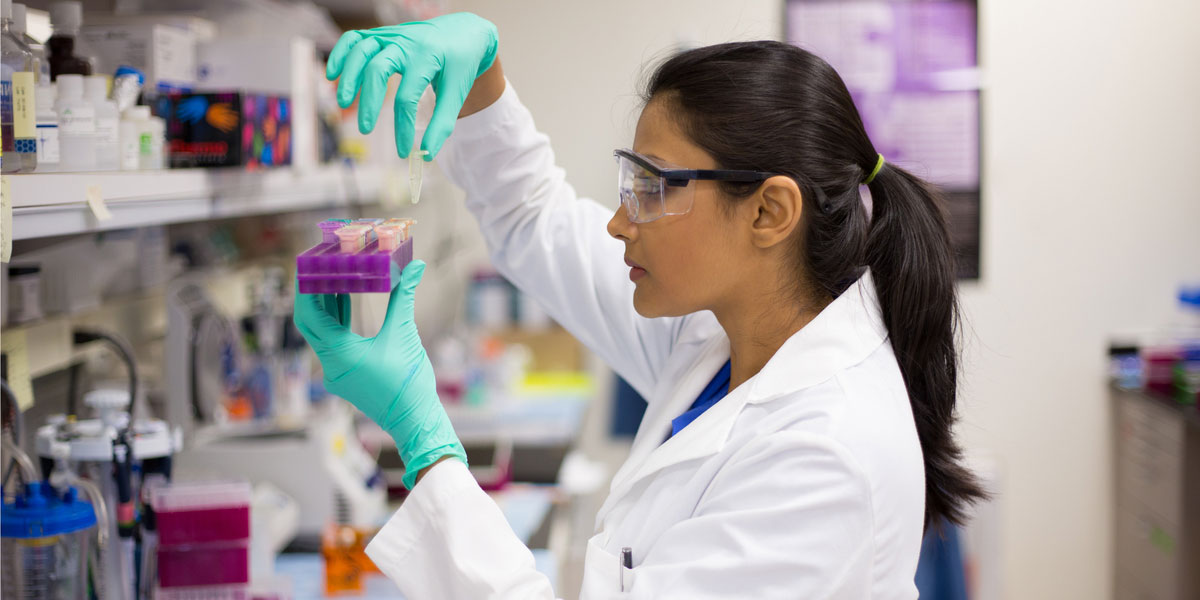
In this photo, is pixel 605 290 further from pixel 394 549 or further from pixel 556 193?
pixel 394 549

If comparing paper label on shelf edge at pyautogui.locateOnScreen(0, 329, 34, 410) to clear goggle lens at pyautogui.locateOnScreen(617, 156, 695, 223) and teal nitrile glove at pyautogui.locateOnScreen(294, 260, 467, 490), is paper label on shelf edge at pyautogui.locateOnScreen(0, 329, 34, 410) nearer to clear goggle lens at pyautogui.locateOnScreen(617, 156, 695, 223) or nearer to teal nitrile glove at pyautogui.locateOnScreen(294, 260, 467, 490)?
teal nitrile glove at pyautogui.locateOnScreen(294, 260, 467, 490)

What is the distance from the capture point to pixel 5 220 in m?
1.09

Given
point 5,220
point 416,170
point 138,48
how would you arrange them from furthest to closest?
point 138,48
point 416,170
point 5,220

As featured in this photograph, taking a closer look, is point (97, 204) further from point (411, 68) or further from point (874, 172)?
point (874, 172)

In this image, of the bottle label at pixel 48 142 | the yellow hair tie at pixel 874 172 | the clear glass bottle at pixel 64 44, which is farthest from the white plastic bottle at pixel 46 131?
the yellow hair tie at pixel 874 172

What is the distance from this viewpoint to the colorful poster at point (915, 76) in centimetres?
421

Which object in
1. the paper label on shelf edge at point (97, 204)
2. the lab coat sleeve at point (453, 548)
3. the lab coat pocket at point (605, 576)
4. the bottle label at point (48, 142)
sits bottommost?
the lab coat pocket at point (605, 576)

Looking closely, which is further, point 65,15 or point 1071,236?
point 1071,236

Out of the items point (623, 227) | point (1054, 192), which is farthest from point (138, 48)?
point (1054, 192)

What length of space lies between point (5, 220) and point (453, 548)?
2.02 ft

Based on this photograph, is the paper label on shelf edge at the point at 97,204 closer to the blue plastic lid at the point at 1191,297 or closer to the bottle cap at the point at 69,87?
the bottle cap at the point at 69,87

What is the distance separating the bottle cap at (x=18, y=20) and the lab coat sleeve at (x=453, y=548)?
2.51 feet

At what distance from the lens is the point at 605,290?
5.62ft

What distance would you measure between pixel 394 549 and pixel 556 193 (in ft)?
2.32
